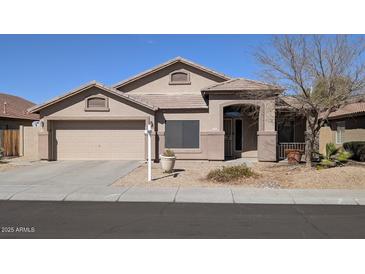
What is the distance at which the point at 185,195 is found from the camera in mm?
10289

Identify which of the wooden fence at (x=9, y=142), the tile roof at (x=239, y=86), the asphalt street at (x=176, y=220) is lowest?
the asphalt street at (x=176, y=220)

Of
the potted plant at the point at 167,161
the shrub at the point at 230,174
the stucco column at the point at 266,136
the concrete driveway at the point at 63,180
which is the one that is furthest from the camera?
the stucco column at the point at 266,136

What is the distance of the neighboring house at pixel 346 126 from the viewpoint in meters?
21.8

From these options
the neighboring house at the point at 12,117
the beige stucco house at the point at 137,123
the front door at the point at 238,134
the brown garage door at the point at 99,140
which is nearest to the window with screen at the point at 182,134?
the beige stucco house at the point at 137,123

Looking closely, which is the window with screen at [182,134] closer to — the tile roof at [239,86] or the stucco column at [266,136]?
the tile roof at [239,86]

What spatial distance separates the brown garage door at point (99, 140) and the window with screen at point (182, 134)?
1.53 meters

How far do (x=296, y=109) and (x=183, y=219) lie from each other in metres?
9.61

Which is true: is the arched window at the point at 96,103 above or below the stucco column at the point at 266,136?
above

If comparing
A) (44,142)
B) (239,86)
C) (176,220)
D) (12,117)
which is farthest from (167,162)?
(12,117)

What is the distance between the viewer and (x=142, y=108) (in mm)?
19719

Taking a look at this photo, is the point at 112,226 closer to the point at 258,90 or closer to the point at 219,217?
Result: the point at 219,217

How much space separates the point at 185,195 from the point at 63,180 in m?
5.20

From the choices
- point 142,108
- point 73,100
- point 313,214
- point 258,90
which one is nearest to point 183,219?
point 313,214

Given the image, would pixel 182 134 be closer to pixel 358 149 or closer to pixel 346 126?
pixel 358 149
